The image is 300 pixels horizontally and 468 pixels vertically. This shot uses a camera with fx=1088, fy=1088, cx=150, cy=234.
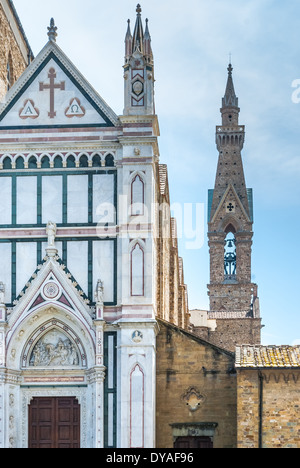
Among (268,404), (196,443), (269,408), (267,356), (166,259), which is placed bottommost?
(196,443)

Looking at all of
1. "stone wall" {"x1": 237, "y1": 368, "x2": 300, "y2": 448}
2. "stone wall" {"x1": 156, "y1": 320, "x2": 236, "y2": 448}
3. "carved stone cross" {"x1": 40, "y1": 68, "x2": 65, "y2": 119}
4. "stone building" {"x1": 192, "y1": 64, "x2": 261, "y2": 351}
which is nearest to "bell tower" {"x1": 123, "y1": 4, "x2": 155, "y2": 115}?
"carved stone cross" {"x1": 40, "y1": 68, "x2": 65, "y2": 119}

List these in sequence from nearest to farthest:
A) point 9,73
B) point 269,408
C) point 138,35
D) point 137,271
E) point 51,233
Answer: point 269,408, point 137,271, point 51,233, point 138,35, point 9,73

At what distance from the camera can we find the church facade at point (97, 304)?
3106 cm

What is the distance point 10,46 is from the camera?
39844mm

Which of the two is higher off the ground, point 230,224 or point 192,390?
point 230,224

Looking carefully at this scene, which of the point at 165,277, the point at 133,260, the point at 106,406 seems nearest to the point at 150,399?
the point at 106,406

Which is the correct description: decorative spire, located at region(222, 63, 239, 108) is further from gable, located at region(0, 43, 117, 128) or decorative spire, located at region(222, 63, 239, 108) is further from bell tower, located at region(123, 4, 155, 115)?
gable, located at region(0, 43, 117, 128)

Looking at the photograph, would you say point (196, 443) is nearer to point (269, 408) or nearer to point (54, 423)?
point (269, 408)

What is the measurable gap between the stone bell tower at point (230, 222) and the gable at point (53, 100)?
48256 millimetres

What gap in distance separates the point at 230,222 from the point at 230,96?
10.7 meters

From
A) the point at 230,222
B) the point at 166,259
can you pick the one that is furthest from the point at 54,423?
the point at 230,222

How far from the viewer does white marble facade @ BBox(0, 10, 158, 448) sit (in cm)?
3130

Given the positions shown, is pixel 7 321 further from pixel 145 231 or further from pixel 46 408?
pixel 145 231

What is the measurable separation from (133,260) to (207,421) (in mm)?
5180
